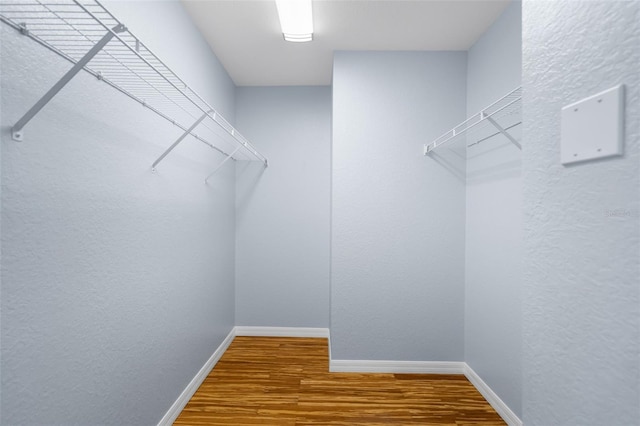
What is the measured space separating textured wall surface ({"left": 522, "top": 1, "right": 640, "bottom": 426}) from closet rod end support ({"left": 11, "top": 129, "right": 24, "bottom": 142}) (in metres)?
1.31

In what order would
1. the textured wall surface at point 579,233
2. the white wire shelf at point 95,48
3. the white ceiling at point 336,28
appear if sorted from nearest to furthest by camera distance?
the textured wall surface at point 579,233 < the white wire shelf at point 95,48 < the white ceiling at point 336,28

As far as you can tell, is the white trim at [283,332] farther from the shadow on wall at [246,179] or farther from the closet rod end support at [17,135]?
the closet rod end support at [17,135]

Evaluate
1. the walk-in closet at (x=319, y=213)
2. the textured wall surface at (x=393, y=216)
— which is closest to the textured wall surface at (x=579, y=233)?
the walk-in closet at (x=319, y=213)

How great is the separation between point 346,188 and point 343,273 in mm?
659

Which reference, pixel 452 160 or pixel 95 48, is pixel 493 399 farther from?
pixel 95 48

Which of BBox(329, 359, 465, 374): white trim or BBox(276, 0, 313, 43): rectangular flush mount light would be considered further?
BBox(329, 359, 465, 374): white trim

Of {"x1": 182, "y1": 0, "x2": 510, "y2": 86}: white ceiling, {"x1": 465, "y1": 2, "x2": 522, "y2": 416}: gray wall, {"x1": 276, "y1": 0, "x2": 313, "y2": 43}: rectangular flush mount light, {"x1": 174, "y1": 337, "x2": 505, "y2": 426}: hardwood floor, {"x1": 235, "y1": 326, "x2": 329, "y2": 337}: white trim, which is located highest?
{"x1": 182, "y1": 0, "x2": 510, "y2": 86}: white ceiling

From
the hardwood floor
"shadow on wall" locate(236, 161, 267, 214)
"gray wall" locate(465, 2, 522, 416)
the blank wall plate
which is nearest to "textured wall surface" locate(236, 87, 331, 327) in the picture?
"shadow on wall" locate(236, 161, 267, 214)

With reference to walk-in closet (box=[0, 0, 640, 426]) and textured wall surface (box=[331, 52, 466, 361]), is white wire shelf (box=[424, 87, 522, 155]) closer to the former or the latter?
walk-in closet (box=[0, 0, 640, 426])

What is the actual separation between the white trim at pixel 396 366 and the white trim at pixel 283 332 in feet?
2.26

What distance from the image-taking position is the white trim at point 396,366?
237 centimetres

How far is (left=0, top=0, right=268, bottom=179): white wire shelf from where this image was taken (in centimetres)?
80

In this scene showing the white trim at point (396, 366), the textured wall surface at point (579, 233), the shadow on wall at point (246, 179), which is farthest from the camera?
the shadow on wall at point (246, 179)

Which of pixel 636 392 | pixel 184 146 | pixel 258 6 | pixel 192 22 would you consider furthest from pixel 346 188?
pixel 636 392
